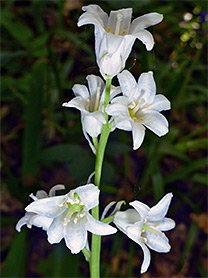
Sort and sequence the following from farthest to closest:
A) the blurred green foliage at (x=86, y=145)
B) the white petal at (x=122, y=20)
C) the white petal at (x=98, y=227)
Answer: the blurred green foliage at (x=86, y=145), the white petal at (x=122, y=20), the white petal at (x=98, y=227)

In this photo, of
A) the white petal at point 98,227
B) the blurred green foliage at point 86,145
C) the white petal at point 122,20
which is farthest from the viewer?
the blurred green foliage at point 86,145

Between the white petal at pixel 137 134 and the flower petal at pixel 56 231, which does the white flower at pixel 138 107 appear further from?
the flower petal at pixel 56 231

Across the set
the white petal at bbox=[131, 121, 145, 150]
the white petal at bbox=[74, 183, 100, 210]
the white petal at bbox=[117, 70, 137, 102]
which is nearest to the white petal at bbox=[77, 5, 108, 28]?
the white petal at bbox=[117, 70, 137, 102]

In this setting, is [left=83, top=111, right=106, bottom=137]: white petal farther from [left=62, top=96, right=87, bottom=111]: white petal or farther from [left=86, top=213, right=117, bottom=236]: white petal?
[left=86, top=213, right=117, bottom=236]: white petal

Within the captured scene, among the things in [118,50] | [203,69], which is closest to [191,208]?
[203,69]

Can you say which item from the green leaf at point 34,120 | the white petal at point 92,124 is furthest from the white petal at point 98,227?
the green leaf at point 34,120

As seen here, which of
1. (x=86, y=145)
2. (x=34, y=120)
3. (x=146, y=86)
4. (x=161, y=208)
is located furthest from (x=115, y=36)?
(x=86, y=145)
